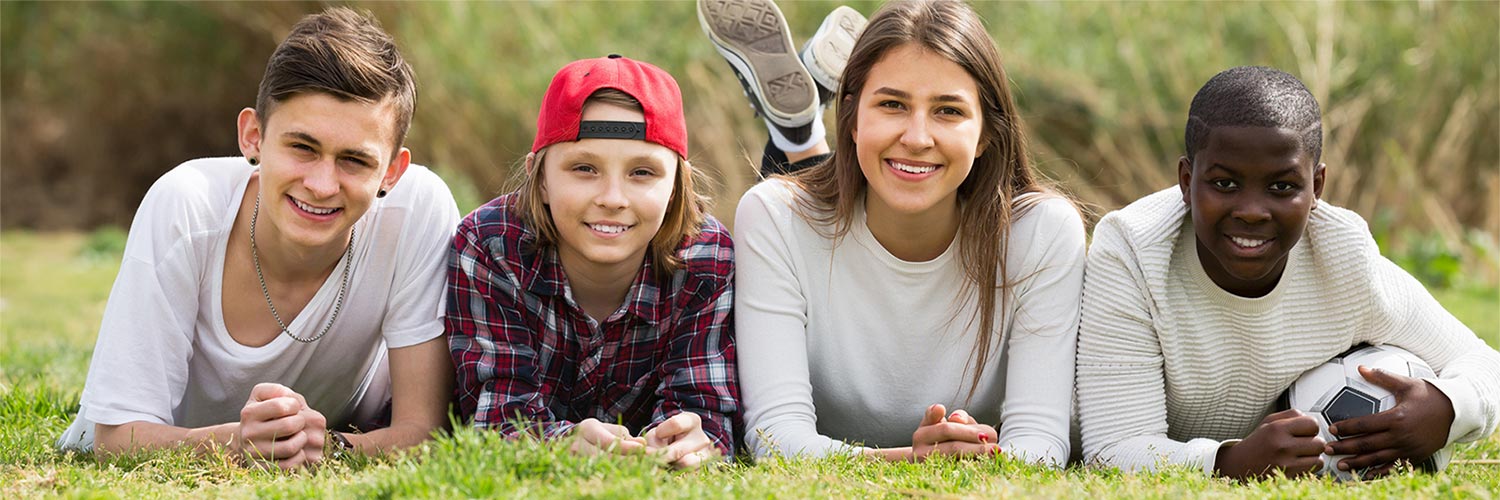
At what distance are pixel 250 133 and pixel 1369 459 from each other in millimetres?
2916

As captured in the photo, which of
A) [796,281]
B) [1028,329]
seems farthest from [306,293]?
[1028,329]

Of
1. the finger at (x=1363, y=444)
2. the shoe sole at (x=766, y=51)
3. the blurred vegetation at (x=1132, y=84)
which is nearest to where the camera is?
the finger at (x=1363, y=444)

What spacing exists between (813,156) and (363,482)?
2.27 m

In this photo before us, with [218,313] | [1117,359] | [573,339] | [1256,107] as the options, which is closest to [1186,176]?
[1256,107]

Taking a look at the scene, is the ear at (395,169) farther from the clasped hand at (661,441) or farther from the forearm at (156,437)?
the clasped hand at (661,441)

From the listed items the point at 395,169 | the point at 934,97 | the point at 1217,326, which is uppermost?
the point at 934,97

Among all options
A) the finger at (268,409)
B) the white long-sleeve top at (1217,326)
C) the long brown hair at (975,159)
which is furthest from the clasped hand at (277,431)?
the white long-sleeve top at (1217,326)

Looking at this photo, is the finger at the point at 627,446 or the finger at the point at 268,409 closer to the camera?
the finger at the point at 627,446

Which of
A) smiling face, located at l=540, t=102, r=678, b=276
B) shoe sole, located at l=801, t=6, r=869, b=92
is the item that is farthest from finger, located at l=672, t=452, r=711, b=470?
shoe sole, located at l=801, t=6, r=869, b=92

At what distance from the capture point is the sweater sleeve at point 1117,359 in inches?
140

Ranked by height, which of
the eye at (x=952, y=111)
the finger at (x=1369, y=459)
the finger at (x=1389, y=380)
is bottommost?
the finger at (x=1369, y=459)

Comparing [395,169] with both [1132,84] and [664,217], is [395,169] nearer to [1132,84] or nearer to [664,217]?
[664,217]

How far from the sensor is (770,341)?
145 inches

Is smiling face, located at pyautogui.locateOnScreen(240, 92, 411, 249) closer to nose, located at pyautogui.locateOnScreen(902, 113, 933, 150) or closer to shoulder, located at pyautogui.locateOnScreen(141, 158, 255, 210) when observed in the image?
shoulder, located at pyautogui.locateOnScreen(141, 158, 255, 210)
